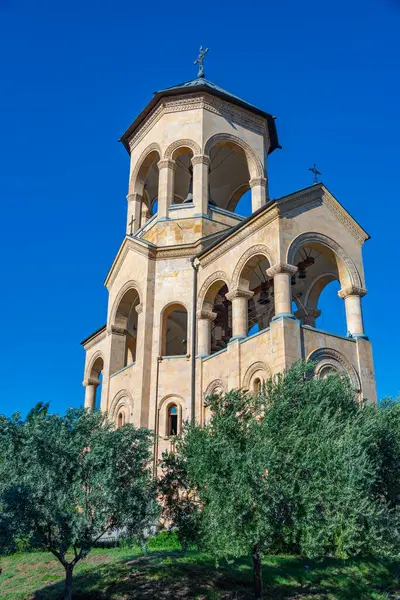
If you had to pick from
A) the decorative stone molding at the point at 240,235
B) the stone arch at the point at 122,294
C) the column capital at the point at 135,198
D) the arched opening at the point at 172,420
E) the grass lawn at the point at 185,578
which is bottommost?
the grass lawn at the point at 185,578

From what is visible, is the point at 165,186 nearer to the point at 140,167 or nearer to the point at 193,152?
the point at 193,152

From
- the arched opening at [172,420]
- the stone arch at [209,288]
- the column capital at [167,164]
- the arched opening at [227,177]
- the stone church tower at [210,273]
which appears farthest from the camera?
the arched opening at [227,177]

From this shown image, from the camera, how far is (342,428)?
1293 centimetres

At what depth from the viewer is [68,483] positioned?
37.8ft

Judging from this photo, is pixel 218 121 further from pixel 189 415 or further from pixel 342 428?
pixel 342 428

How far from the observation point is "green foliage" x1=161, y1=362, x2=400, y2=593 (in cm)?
1111

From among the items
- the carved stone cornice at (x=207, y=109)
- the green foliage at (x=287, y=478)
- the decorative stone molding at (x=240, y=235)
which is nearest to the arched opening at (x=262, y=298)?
the decorative stone molding at (x=240, y=235)

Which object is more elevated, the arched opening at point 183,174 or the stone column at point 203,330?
the arched opening at point 183,174

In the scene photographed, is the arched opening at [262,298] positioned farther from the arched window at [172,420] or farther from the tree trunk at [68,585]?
the tree trunk at [68,585]

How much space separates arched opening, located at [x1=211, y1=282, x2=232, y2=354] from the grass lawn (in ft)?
32.1

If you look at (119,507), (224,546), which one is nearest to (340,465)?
(224,546)

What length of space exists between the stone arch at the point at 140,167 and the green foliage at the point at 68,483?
15713mm

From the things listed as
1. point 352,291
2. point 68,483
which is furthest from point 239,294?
point 68,483

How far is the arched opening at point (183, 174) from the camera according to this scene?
24875 millimetres
